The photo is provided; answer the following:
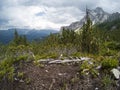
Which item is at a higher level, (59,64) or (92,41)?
(59,64)

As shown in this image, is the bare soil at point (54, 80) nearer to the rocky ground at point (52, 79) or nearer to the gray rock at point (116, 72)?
the rocky ground at point (52, 79)

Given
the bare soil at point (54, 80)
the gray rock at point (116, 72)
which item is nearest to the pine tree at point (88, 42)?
the bare soil at point (54, 80)

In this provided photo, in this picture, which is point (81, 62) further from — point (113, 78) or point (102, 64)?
point (113, 78)

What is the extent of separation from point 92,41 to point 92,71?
35505 mm

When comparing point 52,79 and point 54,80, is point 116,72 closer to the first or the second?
point 54,80

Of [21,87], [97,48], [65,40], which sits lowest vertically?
[65,40]

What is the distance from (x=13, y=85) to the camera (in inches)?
607

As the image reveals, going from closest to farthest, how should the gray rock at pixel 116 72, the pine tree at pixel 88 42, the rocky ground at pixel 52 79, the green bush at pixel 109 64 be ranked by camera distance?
the rocky ground at pixel 52 79
the gray rock at pixel 116 72
the green bush at pixel 109 64
the pine tree at pixel 88 42

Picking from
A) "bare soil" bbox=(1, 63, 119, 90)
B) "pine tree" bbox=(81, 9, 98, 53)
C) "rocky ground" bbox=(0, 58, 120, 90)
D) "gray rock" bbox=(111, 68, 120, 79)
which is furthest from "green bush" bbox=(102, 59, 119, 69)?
"pine tree" bbox=(81, 9, 98, 53)

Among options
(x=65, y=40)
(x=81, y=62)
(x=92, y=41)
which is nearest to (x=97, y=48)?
(x=92, y=41)

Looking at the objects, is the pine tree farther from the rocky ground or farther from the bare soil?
the bare soil

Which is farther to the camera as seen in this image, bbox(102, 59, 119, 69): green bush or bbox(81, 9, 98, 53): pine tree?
bbox(81, 9, 98, 53): pine tree

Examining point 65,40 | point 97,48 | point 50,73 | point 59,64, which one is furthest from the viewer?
point 65,40

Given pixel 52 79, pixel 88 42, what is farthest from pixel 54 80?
pixel 88 42
